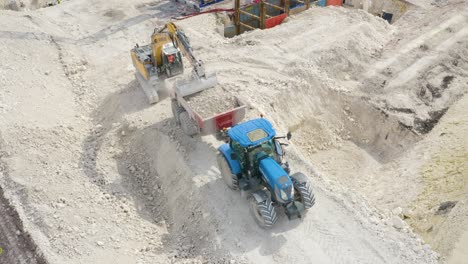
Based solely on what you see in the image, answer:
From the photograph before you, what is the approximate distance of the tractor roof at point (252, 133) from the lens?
938 centimetres

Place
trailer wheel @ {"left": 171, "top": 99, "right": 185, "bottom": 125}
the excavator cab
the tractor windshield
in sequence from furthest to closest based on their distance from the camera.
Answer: the excavator cab, trailer wheel @ {"left": 171, "top": 99, "right": 185, "bottom": 125}, the tractor windshield

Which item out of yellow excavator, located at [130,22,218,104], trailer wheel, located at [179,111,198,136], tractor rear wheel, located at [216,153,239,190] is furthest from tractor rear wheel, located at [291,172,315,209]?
yellow excavator, located at [130,22,218,104]

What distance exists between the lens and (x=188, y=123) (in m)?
11.7

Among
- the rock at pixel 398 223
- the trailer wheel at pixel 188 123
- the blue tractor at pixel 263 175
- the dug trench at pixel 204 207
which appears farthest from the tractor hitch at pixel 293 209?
the trailer wheel at pixel 188 123

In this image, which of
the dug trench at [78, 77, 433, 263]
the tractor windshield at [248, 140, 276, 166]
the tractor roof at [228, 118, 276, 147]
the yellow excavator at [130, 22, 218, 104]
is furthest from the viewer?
the yellow excavator at [130, 22, 218, 104]

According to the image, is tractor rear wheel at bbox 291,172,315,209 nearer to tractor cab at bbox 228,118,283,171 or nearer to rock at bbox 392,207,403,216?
tractor cab at bbox 228,118,283,171

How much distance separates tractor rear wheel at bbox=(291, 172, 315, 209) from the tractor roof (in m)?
1.18

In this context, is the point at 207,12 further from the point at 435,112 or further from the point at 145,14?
the point at 435,112

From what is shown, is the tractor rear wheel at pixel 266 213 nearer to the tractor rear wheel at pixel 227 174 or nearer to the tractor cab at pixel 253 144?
the tractor rear wheel at pixel 227 174

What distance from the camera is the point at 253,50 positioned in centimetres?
1709

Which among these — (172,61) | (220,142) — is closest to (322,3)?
(172,61)

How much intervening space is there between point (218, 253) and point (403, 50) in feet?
39.9

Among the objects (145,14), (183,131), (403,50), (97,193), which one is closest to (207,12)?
(145,14)

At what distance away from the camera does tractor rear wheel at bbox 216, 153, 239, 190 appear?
994 cm
